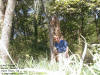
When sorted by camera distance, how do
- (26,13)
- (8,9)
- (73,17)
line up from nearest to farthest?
(8,9) → (73,17) → (26,13)

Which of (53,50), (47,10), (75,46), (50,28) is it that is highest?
(47,10)

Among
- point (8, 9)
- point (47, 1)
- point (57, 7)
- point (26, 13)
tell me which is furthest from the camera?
point (26, 13)

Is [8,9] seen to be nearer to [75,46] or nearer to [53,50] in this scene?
[53,50]

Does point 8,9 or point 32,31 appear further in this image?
point 32,31

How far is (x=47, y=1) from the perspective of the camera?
7617 millimetres

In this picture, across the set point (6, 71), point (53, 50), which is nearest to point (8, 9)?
point (53, 50)

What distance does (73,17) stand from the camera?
9.97m

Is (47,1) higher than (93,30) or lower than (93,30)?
higher

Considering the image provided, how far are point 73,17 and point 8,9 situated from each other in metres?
4.56

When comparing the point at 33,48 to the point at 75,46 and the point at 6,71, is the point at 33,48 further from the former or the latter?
the point at 6,71

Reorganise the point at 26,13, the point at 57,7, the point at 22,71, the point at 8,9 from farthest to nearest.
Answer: the point at 26,13 < the point at 57,7 < the point at 8,9 < the point at 22,71

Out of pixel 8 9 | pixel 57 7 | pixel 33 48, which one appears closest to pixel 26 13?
pixel 33 48

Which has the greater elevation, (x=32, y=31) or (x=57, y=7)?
(x=57, y=7)

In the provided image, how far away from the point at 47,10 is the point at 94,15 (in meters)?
3.51
